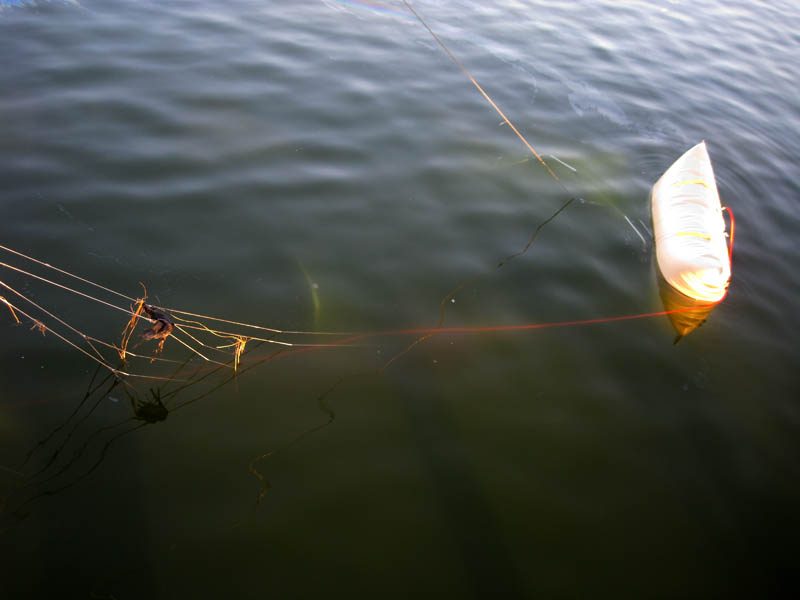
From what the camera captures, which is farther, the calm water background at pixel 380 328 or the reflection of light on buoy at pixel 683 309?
the reflection of light on buoy at pixel 683 309

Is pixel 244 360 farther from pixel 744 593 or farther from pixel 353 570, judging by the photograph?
pixel 744 593

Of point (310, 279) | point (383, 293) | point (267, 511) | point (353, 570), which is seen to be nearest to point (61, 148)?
point (310, 279)

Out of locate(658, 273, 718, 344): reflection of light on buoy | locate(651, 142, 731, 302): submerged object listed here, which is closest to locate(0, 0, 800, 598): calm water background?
locate(658, 273, 718, 344): reflection of light on buoy

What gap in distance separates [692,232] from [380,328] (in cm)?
298

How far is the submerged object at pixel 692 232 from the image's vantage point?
4531 mm

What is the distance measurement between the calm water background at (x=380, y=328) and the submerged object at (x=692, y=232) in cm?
27

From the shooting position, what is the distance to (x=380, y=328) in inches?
161

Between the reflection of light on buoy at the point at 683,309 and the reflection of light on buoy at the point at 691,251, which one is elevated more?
the reflection of light on buoy at the point at 691,251

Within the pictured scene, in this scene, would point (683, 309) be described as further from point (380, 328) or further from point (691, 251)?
point (380, 328)

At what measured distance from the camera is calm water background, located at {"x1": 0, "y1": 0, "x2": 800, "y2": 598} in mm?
2939

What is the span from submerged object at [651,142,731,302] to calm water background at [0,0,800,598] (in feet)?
0.87

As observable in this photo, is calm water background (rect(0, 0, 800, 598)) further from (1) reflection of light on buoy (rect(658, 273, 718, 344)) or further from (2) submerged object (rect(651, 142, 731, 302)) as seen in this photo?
(2) submerged object (rect(651, 142, 731, 302))

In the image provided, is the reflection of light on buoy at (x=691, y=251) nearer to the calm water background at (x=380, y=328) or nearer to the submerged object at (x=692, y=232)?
the submerged object at (x=692, y=232)

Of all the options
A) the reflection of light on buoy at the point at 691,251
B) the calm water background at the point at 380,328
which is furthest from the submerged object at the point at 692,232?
the calm water background at the point at 380,328
